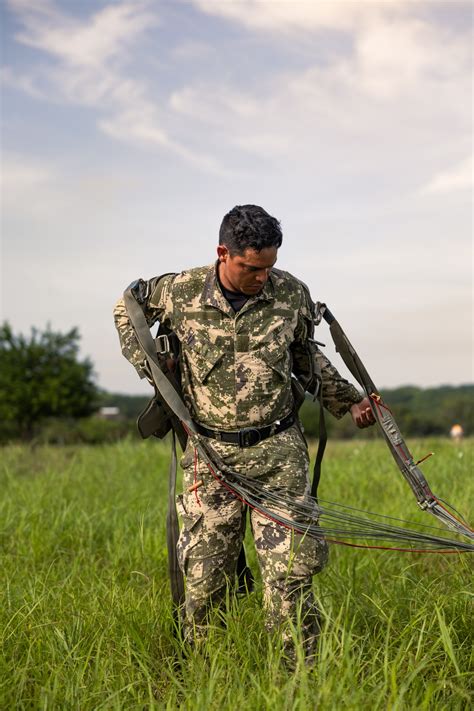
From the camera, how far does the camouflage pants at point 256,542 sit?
11.9 feet

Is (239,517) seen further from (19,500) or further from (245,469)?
(19,500)

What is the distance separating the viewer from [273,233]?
12.0ft

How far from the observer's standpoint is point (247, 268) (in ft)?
12.2

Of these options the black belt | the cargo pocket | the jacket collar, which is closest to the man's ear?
the jacket collar

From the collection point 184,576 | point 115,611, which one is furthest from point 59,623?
point 184,576

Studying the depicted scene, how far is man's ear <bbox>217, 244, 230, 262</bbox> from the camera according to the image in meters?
3.81

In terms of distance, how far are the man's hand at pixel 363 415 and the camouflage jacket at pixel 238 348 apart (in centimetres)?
A: 7

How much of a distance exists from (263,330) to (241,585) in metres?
1.37

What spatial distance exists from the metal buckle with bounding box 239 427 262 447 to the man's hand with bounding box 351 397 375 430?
0.52 m

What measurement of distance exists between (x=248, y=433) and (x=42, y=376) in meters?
29.8

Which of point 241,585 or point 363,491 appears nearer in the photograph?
point 241,585

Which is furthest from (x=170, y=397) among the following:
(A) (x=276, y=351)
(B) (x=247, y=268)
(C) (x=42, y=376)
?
(C) (x=42, y=376)

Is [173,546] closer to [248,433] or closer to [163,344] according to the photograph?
[248,433]

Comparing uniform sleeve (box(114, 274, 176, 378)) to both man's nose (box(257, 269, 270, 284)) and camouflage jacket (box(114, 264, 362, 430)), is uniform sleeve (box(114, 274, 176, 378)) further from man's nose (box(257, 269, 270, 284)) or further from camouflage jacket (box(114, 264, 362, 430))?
man's nose (box(257, 269, 270, 284))
